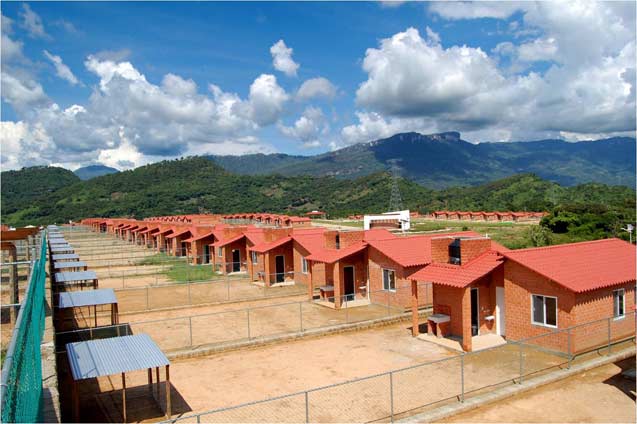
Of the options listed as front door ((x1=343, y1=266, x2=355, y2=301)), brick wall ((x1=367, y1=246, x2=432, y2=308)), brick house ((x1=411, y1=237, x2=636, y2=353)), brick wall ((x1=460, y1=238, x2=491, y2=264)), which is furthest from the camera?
front door ((x1=343, y1=266, x2=355, y2=301))

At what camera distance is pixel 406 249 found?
27688mm

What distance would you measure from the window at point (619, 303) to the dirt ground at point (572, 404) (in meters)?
4.58

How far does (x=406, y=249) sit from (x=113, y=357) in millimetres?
17623

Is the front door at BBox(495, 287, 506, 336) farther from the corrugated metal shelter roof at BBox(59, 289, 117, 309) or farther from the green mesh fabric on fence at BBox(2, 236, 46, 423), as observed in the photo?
the green mesh fabric on fence at BBox(2, 236, 46, 423)

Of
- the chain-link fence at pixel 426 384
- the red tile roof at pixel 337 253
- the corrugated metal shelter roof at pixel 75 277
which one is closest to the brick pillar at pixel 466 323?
the chain-link fence at pixel 426 384

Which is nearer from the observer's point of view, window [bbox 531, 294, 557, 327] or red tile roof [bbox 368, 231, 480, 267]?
window [bbox 531, 294, 557, 327]

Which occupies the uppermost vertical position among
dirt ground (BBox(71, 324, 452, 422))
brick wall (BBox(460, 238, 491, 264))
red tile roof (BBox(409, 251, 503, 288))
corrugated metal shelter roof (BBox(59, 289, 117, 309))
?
brick wall (BBox(460, 238, 491, 264))

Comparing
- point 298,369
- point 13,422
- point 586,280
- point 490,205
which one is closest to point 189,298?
point 298,369

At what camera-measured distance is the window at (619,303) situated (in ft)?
64.2

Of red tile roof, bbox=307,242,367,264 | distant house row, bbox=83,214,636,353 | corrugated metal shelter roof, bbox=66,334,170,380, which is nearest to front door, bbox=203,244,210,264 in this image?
distant house row, bbox=83,214,636,353

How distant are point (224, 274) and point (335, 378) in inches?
1052

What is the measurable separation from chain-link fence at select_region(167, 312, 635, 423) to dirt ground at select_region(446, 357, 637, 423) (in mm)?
857

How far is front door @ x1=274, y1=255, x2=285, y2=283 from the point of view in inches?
1457

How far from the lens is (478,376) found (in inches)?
633
